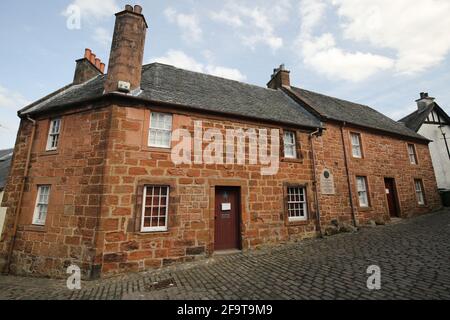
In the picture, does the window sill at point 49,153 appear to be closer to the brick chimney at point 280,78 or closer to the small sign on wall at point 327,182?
the small sign on wall at point 327,182

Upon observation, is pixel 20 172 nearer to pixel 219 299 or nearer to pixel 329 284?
pixel 219 299

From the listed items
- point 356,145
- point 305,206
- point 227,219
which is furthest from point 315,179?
point 227,219

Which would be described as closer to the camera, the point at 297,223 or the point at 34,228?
the point at 34,228

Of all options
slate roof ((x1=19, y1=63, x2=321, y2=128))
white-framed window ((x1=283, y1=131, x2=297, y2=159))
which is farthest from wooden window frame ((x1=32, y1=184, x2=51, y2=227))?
white-framed window ((x1=283, y1=131, x2=297, y2=159))

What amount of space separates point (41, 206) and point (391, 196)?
693 inches

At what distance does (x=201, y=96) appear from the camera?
31.4ft

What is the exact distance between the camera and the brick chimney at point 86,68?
1100 cm

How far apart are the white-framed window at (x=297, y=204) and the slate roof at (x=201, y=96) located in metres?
3.20

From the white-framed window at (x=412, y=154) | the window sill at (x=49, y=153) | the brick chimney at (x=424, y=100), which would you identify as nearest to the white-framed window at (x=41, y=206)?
the window sill at (x=49, y=153)

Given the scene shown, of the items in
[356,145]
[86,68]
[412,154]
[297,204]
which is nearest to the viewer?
[297,204]

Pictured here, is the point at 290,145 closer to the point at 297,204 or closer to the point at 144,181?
the point at 297,204

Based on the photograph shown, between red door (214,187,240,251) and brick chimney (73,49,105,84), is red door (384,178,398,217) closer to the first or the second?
red door (214,187,240,251)

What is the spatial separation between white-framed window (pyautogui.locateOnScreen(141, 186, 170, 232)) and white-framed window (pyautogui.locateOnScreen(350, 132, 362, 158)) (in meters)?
10.6

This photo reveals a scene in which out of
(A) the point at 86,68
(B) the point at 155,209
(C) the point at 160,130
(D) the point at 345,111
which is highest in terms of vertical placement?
(A) the point at 86,68
